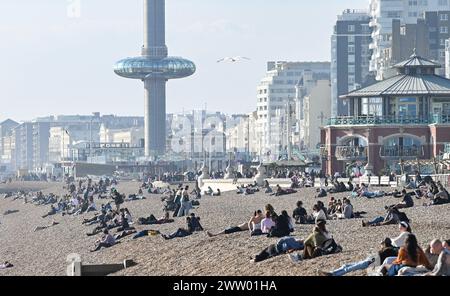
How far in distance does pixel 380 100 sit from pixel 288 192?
19.6 meters

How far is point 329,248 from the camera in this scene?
106 ft

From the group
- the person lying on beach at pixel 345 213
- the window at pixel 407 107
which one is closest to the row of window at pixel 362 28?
the window at pixel 407 107

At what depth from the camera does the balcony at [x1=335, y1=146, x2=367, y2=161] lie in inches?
3521

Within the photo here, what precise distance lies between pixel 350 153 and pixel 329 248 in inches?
2284

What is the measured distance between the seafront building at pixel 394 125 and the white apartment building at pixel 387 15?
62540mm

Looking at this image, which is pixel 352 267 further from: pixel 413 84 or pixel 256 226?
pixel 413 84

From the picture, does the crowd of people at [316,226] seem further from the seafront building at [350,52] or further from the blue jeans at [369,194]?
the seafront building at [350,52]

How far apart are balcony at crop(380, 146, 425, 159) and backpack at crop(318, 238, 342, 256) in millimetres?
55196

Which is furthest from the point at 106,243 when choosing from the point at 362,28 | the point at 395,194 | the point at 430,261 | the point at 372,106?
the point at 362,28

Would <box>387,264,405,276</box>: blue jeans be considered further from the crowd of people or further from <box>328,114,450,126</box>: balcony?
<box>328,114,450,126</box>: balcony

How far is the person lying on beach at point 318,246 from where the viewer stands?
32062mm

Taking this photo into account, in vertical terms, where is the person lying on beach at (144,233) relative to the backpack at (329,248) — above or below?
below

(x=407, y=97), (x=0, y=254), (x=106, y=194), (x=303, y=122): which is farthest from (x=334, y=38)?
(x=0, y=254)
